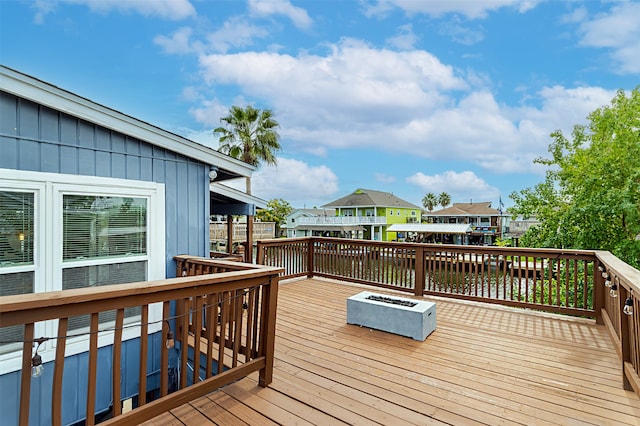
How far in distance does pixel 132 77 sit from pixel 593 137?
13.3 metres

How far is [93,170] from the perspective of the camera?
3.17 meters

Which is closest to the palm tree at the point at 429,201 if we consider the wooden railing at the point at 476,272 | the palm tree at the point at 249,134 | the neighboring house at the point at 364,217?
the neighboring house at the point at 364,217

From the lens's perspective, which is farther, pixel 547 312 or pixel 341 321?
pixel 547 312

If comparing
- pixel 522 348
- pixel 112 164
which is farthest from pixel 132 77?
pixel 522 348

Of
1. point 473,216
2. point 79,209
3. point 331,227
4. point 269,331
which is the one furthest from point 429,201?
point 79,209

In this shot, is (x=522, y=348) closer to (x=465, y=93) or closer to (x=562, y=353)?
(x=562, y=353)

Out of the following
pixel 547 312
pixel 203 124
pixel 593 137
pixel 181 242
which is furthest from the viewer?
pixel 203 124

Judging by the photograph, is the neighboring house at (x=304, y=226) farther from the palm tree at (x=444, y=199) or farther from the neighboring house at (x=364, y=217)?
the palm tree at (x=444, y=199)

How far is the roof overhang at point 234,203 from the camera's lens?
5660mm

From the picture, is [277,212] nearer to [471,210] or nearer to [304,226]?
[304,226]

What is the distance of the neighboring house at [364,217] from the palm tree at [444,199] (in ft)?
69.1

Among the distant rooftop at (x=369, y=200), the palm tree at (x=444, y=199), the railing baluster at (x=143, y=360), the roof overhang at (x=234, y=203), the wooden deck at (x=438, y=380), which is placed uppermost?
the palm tree at (x=444, y=199)

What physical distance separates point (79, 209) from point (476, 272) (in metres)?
5.33

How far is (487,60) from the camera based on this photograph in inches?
387
